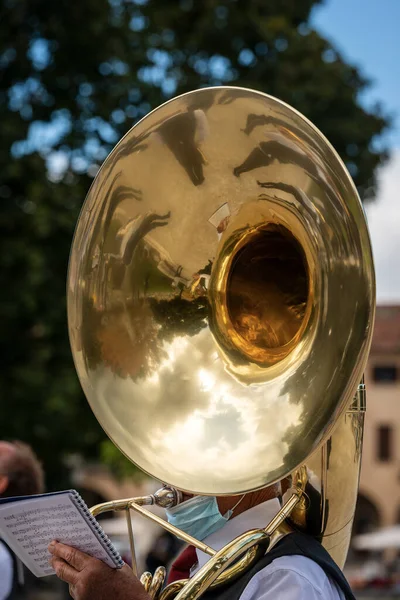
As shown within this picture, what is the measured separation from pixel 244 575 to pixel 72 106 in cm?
942

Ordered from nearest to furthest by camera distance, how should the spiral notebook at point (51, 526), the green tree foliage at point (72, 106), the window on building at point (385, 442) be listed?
the spiral notebook at point (51, 526), the green tree foliage at point (72, 106), the window on building at point (385, 442)

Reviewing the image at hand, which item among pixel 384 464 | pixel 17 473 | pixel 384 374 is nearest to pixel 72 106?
pixel 17 473

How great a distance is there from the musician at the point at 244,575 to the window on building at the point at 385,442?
104 ft

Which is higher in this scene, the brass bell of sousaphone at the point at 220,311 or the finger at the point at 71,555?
the brass bell of sousaphone at the point at 220,311

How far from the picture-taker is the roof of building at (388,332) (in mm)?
32188

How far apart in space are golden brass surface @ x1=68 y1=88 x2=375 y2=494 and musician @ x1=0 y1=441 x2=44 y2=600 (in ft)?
4.73

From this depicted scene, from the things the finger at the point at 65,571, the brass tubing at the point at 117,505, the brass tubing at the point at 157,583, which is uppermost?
the brass tubing at the point at 117,505

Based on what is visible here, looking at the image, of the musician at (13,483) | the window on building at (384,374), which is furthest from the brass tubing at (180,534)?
the window on building at (384,374)

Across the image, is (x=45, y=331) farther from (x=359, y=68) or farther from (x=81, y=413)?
(x=359, y=68)

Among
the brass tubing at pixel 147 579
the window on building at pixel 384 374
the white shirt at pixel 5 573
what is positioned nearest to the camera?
the brass tubing at pixel 147 579

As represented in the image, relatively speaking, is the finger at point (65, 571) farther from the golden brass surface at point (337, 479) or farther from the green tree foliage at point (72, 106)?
the green tree foliage at point (72, 106)

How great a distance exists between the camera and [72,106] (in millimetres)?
10711

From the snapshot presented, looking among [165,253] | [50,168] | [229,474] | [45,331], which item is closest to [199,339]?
[165,253]

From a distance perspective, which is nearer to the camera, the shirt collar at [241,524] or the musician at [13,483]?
the shirt collar at [241,524]
